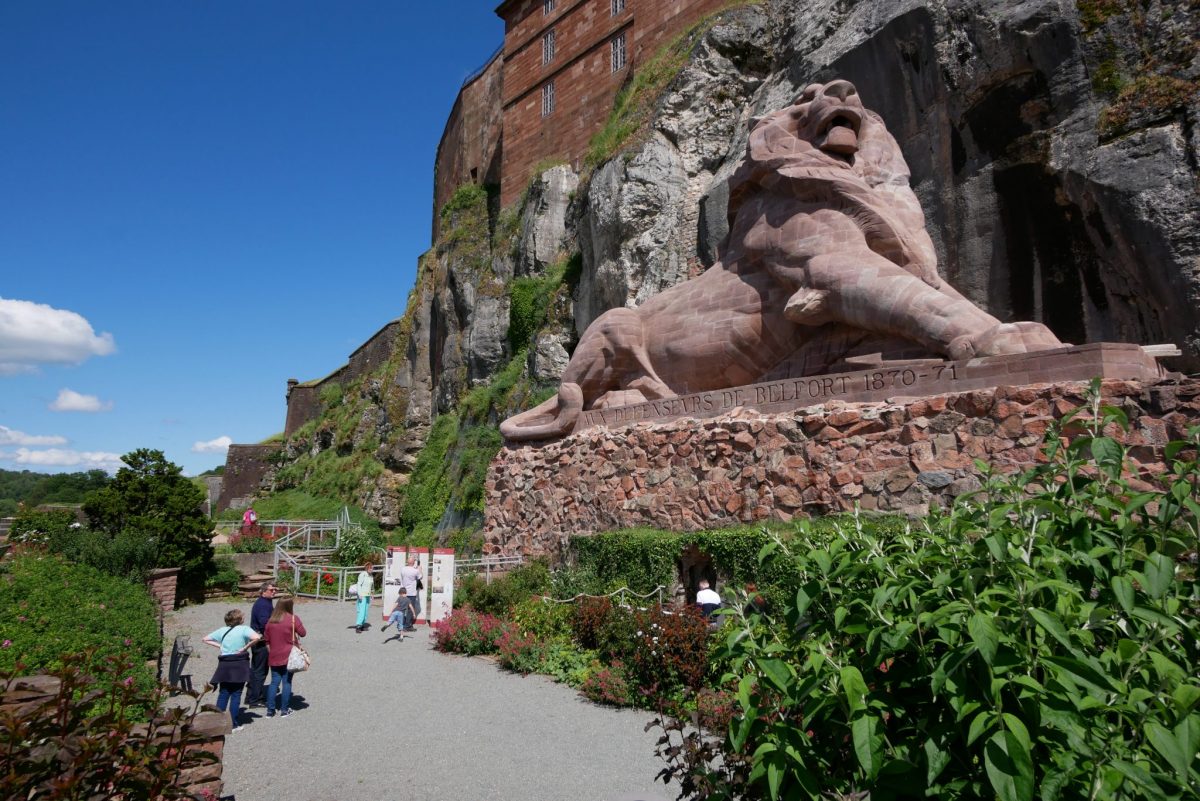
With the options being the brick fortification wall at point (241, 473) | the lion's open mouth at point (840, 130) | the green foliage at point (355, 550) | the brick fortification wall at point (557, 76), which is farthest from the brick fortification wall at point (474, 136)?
the lion's open mouth at point (840, 130)

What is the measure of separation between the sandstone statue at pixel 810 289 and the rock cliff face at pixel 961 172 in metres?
4.00

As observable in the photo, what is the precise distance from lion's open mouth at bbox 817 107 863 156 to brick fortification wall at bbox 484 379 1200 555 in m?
3.35

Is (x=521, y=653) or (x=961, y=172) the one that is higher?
(x=961, y=172)

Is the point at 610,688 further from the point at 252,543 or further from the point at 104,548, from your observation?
the point at 252,543

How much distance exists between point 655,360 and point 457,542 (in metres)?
11.7

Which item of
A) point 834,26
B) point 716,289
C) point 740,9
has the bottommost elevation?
point 716,289

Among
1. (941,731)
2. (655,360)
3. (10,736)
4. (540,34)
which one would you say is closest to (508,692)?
(655,360)

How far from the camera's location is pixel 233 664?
22.9 ft

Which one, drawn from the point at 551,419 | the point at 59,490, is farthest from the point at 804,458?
the point at 59,490

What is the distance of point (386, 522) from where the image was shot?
29047mm

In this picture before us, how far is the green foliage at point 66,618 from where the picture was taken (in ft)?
18.6

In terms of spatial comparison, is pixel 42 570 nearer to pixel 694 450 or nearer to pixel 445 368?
pixel 694 450

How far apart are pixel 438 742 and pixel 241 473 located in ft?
147

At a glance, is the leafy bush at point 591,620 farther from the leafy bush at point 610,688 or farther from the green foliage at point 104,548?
the green foliage at point 104,548
